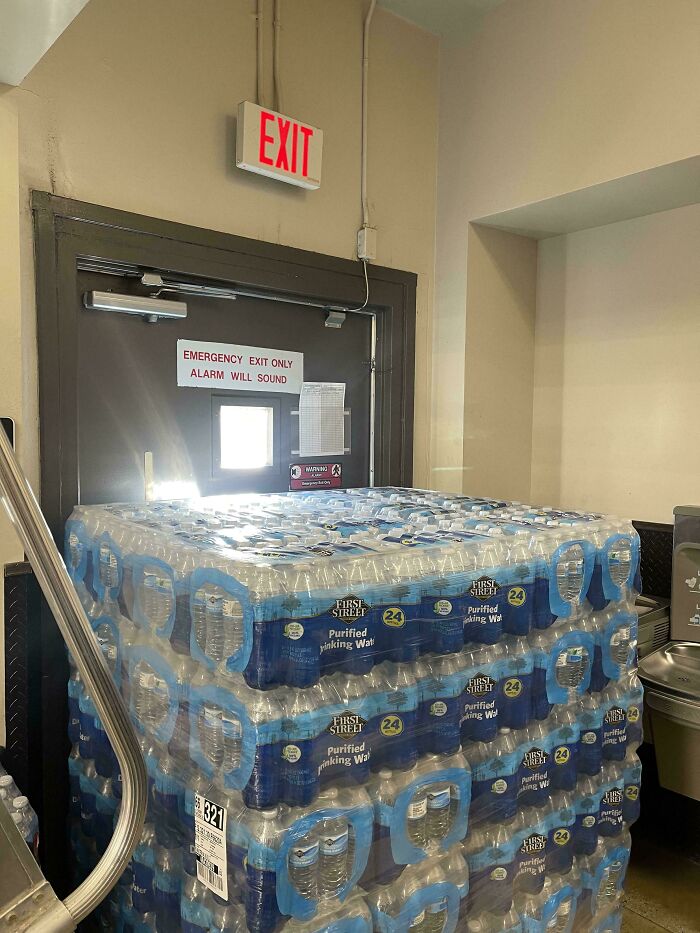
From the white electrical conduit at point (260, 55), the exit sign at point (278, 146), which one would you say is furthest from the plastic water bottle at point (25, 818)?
the white electrical conduit at point (260, 55)

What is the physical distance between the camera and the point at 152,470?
93.4 inches

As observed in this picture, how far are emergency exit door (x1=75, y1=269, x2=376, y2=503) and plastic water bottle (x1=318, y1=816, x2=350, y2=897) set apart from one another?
135 cm

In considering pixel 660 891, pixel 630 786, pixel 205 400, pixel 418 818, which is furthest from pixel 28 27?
pixel 660 891

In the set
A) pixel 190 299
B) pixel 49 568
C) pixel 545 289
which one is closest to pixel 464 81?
pixel 545 289

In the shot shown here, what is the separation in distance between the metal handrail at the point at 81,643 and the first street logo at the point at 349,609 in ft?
1.43

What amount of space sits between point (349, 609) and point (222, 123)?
184 centimetres

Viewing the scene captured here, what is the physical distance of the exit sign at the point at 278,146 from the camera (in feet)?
7.71

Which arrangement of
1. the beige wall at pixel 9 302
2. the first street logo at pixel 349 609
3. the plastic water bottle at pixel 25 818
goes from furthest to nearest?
the beige wall at pixel 9 302 → the plastic water bottle at pixel 25 818 → the first street logo at pixel 349 609

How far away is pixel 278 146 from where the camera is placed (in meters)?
2.44

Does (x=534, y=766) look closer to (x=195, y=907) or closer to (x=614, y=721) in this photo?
(x=614, y=721)

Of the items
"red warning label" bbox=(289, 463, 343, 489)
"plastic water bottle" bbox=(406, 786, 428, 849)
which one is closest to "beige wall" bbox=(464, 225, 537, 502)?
"red warning label" bbox=(289, 463, 343, 489)

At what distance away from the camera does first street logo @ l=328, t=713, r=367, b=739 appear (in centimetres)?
Answer: 133

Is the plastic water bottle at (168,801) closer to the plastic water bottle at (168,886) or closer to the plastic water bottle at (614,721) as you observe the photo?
the plastic water bottle at (168,886)

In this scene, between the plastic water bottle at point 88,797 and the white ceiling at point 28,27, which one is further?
the plastic water bottle at point 88,797
